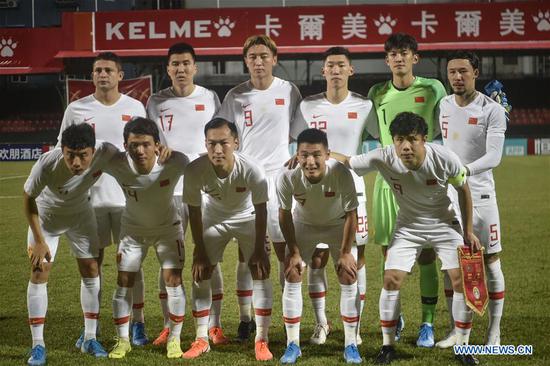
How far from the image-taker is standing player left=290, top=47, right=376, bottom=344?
485cm

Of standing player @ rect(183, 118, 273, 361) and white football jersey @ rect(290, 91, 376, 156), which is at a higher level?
white football jersey @ rect(290, 91, 376, 156)

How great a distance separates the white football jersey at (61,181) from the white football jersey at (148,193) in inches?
3.8

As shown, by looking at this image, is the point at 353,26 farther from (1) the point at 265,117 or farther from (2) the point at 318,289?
(2) the point at 318,289

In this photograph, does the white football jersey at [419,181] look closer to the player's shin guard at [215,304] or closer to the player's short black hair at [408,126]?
the player's short black hair at [408,126]

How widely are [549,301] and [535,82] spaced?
24322mm

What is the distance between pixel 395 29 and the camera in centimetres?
2045

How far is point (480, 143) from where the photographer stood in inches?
183

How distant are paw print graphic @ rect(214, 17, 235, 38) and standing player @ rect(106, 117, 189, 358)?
16.6 meters

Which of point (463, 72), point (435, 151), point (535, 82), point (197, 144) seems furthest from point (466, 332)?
point (535, 82)

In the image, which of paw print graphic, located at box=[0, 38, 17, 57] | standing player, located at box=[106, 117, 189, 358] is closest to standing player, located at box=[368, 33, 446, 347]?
standing player, located at box=[106, 117, 189, 358]

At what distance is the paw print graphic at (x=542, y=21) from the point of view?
816 inches

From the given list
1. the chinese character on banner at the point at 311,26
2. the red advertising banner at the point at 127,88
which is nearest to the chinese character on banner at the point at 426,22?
the chinese character on banner at the point at 311,26

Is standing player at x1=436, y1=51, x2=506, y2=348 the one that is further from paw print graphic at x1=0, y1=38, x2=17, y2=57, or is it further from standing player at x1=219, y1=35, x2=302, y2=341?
paw print graphic at x1=0, y1=38, x2=17, y2=57

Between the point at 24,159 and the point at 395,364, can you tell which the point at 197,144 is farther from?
the point at 24,159
